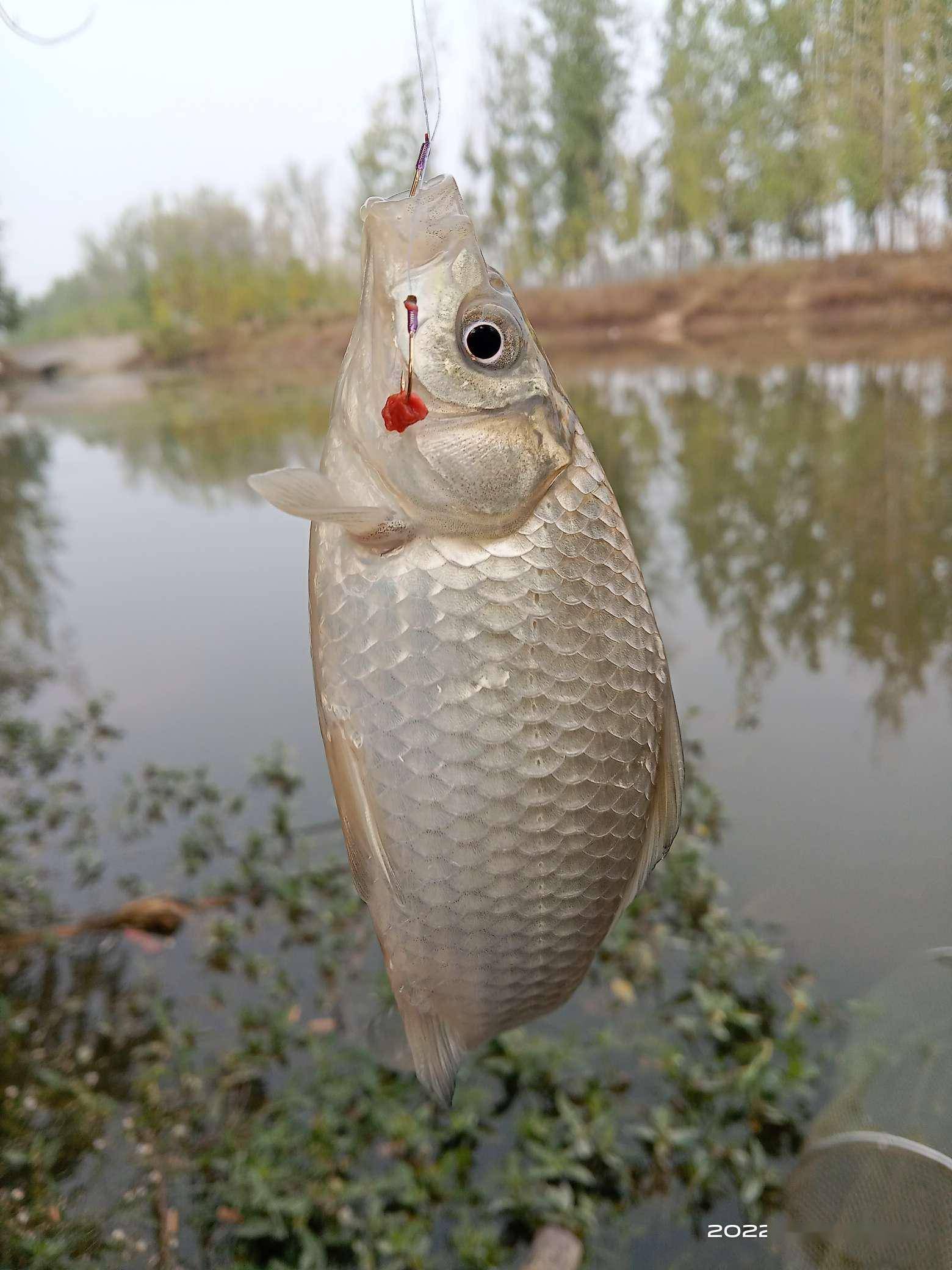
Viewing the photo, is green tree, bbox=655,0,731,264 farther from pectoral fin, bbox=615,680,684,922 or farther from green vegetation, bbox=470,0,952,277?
pectoral fin, bbox=615,680,684,922

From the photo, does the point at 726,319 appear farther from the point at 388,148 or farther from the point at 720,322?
the point at 388,148

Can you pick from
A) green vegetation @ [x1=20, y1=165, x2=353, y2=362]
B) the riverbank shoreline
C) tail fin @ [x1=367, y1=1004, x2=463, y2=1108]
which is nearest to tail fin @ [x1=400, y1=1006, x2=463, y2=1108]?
tail fin @ [x1=367, y1=1004, x2=463, y2=1108]

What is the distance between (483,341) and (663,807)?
1.14 feet

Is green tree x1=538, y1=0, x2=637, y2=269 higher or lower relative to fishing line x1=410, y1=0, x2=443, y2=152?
higher

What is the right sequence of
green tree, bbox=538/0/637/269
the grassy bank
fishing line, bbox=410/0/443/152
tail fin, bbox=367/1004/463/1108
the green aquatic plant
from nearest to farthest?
fishing line, bbox=410/0/443/152
tail fin, bbox=367/1004/463/1108
green tree, bbox=538/0/637/269
the grassy bank
the green aquatic plant

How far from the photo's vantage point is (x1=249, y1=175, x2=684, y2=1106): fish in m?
0.52

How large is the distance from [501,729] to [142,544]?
5324 mm

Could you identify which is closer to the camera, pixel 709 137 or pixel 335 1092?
pixel 709 137

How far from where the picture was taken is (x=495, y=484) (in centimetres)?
53

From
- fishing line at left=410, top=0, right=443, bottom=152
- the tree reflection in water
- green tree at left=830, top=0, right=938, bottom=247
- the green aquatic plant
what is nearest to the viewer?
fishing line at left=410, top=0, right=443, bottom=152

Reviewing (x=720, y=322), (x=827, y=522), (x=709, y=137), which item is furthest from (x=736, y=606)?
(x=709, y=137)

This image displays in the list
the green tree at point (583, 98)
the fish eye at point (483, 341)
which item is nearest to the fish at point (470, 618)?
the fish eye at point (483, 341)

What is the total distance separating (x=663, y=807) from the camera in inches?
23.8

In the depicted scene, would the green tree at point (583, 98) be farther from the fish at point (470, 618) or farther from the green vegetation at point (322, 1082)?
the green vegetation at point (322, 1082)
